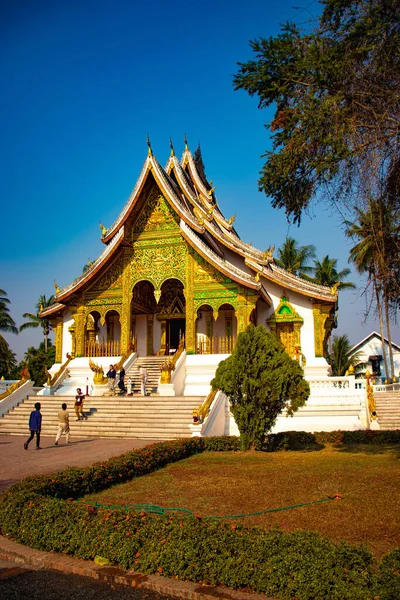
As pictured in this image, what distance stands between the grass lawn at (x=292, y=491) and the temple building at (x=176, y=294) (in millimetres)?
10051

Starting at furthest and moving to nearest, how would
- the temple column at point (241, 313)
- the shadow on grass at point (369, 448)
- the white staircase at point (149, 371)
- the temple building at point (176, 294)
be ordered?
1. the temple building at point (176, 294)
2. the temple column at point (241, 313)
3. the white staircase at point (149, 371)
4. the shadow on grass at point (369, 448)

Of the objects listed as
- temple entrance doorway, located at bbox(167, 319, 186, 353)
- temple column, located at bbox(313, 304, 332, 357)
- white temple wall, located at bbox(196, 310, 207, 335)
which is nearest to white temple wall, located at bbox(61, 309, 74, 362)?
temple entrance doorway, located at bbox(167, 319, 186, 353)

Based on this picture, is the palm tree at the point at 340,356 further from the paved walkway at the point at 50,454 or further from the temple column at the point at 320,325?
the paved walkway at the point at 50,454

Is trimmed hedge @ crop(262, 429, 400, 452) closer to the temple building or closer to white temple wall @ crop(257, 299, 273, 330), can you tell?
the temple building

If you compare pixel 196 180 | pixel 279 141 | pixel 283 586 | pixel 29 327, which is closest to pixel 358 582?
pixel 283 586

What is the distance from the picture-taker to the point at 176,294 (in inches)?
888

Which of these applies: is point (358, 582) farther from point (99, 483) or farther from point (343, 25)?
point (343, 25)

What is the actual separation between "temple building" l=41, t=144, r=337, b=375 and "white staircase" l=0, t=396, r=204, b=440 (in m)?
3.82

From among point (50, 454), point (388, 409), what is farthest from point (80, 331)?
point (388, 409)

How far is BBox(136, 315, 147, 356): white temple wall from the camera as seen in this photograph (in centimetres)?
2252

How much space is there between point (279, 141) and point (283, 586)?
6.35m

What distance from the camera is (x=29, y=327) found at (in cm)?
4950

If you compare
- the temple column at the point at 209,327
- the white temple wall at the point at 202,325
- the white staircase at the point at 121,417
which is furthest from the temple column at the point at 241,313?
the white staircase at the point at 121,417

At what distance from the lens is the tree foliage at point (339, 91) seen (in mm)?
6801
